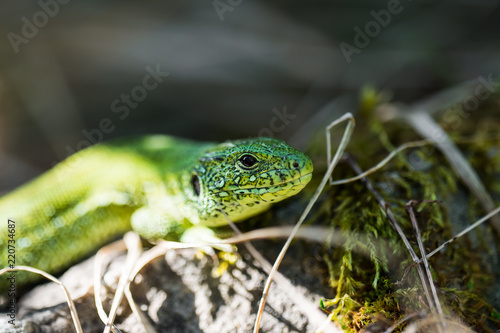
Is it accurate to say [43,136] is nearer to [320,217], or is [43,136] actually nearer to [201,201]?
[201,201]

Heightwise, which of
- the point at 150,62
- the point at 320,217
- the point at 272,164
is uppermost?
the point at 150,62

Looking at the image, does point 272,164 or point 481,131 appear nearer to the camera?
point 272,164

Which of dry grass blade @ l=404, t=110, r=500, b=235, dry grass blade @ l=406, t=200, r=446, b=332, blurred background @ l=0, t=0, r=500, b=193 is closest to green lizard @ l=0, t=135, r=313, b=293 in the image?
dry grass blade @ l=406, t=200, r=446, b=332

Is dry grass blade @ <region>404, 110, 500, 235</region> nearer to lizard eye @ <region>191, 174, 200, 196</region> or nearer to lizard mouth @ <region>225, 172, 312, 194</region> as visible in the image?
lizard mouth @ <region>225, 172, 312, 194</region>

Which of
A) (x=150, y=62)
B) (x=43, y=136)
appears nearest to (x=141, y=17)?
(x=150, y=62)

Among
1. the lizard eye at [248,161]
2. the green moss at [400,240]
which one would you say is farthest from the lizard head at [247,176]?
the green moss at [400,240]

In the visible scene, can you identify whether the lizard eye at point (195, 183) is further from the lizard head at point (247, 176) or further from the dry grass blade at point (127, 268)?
the dry grass blade at point (127, 268)

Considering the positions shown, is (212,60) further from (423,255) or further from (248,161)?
(423,255)
